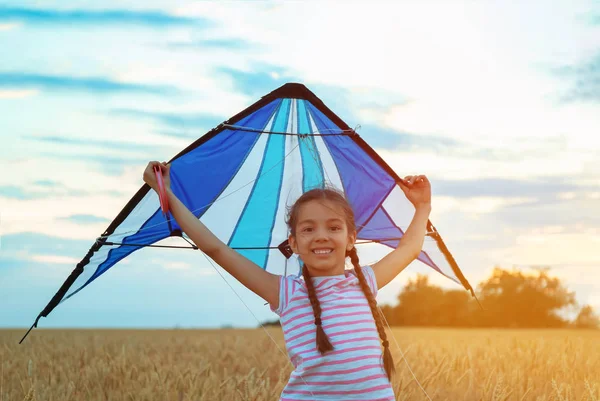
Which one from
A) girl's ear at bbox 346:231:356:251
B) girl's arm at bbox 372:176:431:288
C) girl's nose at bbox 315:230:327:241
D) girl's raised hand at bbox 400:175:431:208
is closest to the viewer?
girl's nose at bbox 315:230:327:241

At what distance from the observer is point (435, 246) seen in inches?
221

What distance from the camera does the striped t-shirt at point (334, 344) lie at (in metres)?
3.49

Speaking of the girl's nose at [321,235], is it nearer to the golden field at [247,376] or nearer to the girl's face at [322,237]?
the girl's face at [322,237]

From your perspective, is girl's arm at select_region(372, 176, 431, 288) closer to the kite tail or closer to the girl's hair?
the girl's hair

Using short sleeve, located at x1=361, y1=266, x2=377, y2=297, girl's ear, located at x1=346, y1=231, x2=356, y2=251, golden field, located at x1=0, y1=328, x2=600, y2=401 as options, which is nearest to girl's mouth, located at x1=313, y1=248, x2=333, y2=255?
girl's ear, located at x1=346, y1=231, x2=356, y2=251

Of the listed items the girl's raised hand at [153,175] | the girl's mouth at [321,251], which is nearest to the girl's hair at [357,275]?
the girl's mouth at [321,251]

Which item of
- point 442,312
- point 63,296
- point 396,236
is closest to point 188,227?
point 63,296

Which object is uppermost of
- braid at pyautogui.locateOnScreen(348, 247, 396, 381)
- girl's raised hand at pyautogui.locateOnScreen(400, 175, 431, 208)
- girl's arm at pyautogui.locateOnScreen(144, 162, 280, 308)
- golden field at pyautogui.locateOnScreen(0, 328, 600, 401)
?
girl's raised hand at pyautogui.locateOnScreen(400, 175, 431, 208)

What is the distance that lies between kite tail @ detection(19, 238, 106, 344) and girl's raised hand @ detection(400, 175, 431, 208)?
2307 millimetres

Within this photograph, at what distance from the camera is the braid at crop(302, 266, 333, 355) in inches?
137

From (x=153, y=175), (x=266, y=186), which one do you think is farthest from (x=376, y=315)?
(x=266, y=186)

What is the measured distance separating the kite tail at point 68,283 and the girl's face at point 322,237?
192cm

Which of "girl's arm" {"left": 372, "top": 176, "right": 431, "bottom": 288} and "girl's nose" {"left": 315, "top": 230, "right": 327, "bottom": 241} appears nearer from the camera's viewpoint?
"girl's nose" {"left": 315, "top": 230, "right": 327, "bottom": 241}

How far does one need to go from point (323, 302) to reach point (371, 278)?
0.44m
